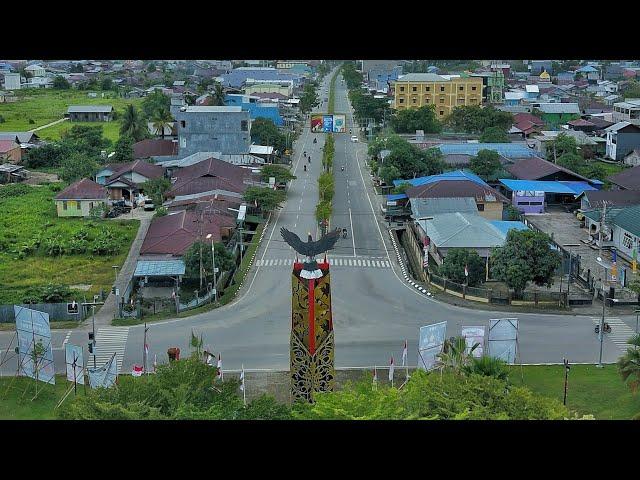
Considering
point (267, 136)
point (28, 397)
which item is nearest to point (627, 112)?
point (267, 136)

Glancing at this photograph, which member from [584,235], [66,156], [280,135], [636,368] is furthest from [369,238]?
[66,156]

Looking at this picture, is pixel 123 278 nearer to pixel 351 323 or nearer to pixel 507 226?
pixel 351 323

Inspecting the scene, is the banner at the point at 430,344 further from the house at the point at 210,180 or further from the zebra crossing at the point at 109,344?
the house at the point at 210,180

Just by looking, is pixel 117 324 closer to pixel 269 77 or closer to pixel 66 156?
pixel 66 156

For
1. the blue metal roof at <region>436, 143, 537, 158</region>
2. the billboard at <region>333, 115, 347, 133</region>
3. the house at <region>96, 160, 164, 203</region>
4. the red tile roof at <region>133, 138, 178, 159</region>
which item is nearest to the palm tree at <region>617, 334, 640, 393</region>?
the house at <region>96, 160, 164, 203</region>

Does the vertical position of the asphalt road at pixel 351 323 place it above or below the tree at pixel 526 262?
below

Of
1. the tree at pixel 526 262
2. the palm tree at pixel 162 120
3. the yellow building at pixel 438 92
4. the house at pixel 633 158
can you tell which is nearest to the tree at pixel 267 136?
the palm tree at pixel 162 120
